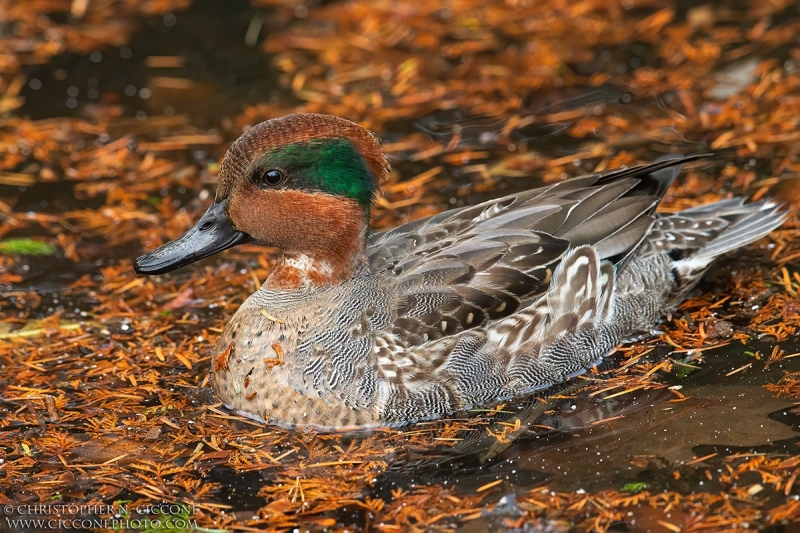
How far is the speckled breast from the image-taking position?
5805mm

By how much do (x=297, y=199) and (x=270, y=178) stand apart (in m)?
0.19

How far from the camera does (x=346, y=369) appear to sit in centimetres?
584

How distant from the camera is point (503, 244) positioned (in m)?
6.12

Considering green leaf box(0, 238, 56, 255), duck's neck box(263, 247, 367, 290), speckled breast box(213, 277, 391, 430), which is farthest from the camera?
green leaf box(0, 238, 56, 255)

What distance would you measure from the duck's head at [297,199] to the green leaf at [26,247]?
2.32m

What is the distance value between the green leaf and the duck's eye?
2.79 meters

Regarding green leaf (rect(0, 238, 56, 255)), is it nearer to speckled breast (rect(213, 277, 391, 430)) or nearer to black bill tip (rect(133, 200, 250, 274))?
black bill tip (rect(133, 200, 250, 274))

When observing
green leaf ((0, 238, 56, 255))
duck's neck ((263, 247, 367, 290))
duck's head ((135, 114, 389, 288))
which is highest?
duck's head ((135, 114, 389, 288))

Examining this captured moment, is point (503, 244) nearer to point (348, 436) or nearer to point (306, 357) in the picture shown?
point (306, 357)

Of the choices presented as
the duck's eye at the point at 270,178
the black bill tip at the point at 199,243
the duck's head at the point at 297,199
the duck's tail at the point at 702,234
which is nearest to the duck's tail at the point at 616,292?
the duck's tail at the point at 702,234

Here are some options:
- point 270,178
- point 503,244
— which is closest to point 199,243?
point 270,178

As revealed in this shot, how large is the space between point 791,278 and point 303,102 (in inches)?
195

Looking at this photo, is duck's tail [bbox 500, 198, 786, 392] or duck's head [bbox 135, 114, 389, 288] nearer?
duck's head [bbox 135, 114, 389, 288]

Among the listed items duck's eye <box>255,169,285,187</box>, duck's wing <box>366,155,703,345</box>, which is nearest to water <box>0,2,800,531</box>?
duck's wing <box>366,155,703,345</box>
